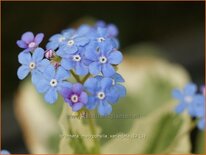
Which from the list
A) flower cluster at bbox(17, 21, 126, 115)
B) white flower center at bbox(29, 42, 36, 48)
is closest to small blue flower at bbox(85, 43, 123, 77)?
flower cluster at bbox(17, 21, 126, 115)

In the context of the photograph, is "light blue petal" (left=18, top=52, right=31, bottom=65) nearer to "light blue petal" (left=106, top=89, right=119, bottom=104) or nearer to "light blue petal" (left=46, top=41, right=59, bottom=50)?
"light blue petal" (left=46, top=41, right=59, bottom=50)

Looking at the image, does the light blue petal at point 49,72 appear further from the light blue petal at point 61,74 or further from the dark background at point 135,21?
the dark background at point 135,21

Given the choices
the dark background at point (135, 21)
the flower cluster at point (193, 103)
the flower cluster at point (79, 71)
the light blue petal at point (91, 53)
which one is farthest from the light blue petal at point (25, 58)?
the dark background at point (135, 21)

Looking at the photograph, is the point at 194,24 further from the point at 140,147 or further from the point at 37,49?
the point at 37,49

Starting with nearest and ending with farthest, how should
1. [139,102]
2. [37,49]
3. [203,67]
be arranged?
[37,49]
[139,102]
[203,67]

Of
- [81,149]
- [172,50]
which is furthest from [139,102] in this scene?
[172,50]
